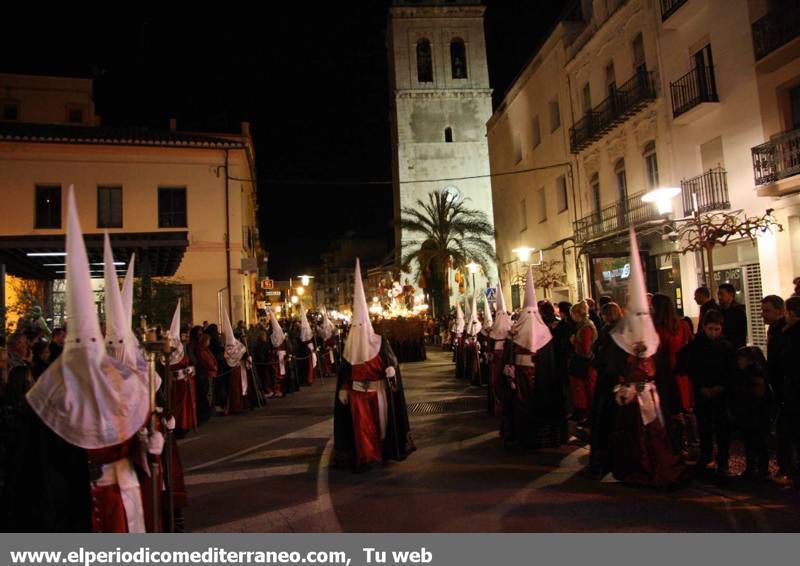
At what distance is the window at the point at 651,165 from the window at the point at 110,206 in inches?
774

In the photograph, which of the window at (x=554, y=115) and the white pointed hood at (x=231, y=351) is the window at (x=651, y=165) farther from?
the white pointed hood at (x=231, y=351)

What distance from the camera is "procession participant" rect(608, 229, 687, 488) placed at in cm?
630

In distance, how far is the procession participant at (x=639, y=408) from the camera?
20.7 ft

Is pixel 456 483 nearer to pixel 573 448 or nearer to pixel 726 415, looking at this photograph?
pixel 573 448

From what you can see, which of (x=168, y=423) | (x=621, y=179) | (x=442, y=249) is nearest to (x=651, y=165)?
(x=621, y=179)

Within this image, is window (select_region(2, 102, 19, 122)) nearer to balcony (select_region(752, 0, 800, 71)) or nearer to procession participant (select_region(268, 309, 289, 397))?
procession participant (select_region(268, 309, 289, 397))

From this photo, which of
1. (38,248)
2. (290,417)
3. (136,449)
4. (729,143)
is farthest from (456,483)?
(38,248)

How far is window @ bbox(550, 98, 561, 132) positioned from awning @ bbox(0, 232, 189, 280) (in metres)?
15.9

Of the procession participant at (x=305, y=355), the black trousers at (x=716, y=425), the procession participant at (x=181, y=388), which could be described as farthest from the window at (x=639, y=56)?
the procession participant at (x=181, y=388)

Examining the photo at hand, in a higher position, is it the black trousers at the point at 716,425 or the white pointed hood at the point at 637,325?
the white pointed hood at the point at 637,325

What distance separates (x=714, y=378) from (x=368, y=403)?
159 inches

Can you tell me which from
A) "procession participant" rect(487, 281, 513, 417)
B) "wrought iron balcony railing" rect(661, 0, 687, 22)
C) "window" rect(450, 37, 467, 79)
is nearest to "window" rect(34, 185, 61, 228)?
"procession participant" rect(487, 281, 513, 417)

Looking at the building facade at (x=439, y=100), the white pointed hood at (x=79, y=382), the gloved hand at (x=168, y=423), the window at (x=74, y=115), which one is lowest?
the gloved hand at (x=168, y=423)

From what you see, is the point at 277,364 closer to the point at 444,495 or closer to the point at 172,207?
the point at 444,495
